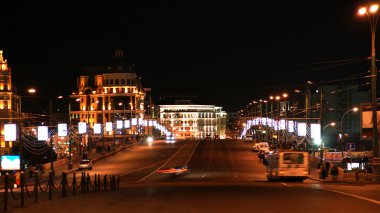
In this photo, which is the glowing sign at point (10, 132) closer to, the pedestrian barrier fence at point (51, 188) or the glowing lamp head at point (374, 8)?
the pedestrian barrier fence at point (51, 188)

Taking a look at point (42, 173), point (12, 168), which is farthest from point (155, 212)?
point (42, 173)

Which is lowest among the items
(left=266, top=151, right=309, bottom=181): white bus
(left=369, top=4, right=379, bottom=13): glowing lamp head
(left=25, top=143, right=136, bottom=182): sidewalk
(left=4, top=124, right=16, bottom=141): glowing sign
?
(left=25, top=143, right=136, bottom=182): sidewalk

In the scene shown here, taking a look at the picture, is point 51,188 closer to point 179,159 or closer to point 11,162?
point 11,162

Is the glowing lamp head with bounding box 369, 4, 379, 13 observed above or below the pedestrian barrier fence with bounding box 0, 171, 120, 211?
above

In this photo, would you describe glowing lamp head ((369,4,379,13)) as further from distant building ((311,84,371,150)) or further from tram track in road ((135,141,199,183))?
distant building ((311,84,371,150))

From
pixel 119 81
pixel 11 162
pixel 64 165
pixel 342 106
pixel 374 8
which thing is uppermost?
pixel 119 81

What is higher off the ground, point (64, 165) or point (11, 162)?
point (11, 162)

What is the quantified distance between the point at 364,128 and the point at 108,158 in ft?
195

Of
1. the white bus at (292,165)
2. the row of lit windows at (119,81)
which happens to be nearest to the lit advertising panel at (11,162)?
the white bus at (292,165)

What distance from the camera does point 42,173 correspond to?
236 feet

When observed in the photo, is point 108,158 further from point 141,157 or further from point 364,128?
point 364,128

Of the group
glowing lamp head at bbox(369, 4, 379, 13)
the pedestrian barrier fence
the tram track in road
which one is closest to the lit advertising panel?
the pedestrian barrier fence

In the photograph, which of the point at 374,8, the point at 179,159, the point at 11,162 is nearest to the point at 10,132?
the point at 11,162

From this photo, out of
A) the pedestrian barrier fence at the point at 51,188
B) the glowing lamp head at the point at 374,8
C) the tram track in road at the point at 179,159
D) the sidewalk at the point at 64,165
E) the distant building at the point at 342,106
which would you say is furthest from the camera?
the distant building at the point at 342,106
